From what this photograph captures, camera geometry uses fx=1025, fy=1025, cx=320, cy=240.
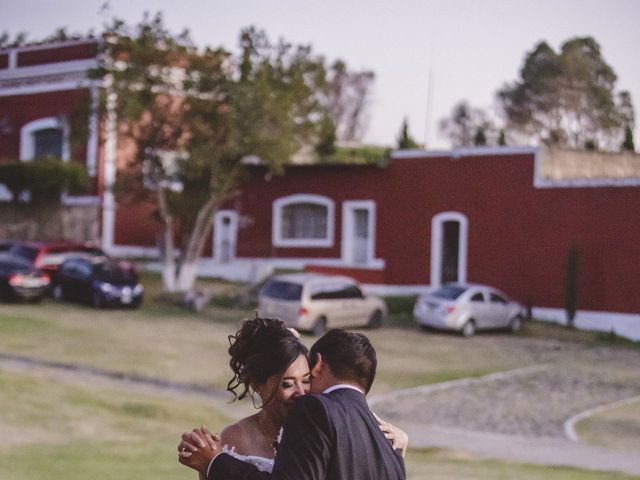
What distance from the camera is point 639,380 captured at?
21719 mm

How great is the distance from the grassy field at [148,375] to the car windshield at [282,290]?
4.10 ft

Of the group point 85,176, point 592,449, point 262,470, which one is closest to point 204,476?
point 262,470

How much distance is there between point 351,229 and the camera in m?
36.6

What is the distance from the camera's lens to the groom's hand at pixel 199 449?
148 inches

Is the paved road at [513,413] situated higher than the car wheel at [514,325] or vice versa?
the car wheel at [514,325]

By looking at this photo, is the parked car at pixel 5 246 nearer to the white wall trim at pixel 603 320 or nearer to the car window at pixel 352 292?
the car window at pixel 352 292

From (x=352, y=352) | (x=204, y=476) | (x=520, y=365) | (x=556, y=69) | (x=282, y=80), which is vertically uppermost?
(x=556, y=69)

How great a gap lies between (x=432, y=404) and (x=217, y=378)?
176 inches

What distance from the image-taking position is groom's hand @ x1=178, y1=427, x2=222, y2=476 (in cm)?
376

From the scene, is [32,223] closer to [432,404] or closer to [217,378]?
[217,378]

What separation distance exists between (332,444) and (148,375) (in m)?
17.1

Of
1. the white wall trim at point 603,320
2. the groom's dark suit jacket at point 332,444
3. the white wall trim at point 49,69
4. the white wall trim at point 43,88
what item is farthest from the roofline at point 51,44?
the groom's dark suit jacket at point 332,444

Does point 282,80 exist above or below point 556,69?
below

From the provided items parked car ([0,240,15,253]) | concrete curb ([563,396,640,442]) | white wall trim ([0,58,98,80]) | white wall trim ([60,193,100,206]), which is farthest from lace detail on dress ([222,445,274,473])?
white wall trim ([60,193,100,206])
